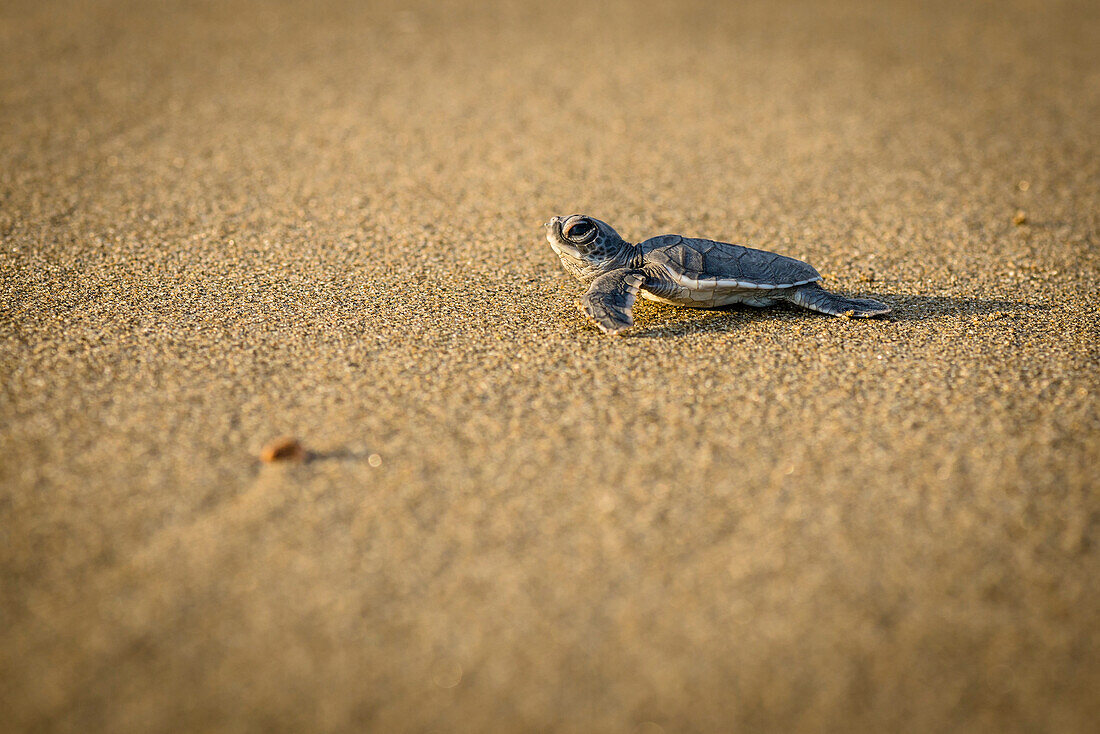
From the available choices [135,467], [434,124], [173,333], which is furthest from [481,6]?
[135,467]

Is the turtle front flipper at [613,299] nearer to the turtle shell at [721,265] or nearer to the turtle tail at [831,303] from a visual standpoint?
the turtle shell at [721,265]

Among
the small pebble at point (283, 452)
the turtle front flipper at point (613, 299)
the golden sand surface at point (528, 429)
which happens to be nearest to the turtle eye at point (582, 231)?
the turtle front flipper at point (613, 299)

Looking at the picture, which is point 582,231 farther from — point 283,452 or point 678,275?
point 283,452

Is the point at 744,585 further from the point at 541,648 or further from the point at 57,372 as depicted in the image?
the point at 57,372

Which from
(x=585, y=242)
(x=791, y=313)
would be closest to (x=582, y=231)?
(x=585, y=242)

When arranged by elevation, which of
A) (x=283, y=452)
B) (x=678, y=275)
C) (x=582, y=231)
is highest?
(x=582, y=231)

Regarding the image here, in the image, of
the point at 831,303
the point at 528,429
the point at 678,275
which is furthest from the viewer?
the point at 831,303

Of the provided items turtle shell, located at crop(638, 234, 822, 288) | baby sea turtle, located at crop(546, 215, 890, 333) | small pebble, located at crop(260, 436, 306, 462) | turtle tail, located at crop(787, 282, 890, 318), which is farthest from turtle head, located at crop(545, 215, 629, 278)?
small pebble, located at crop(260, 436, 306, 462)
